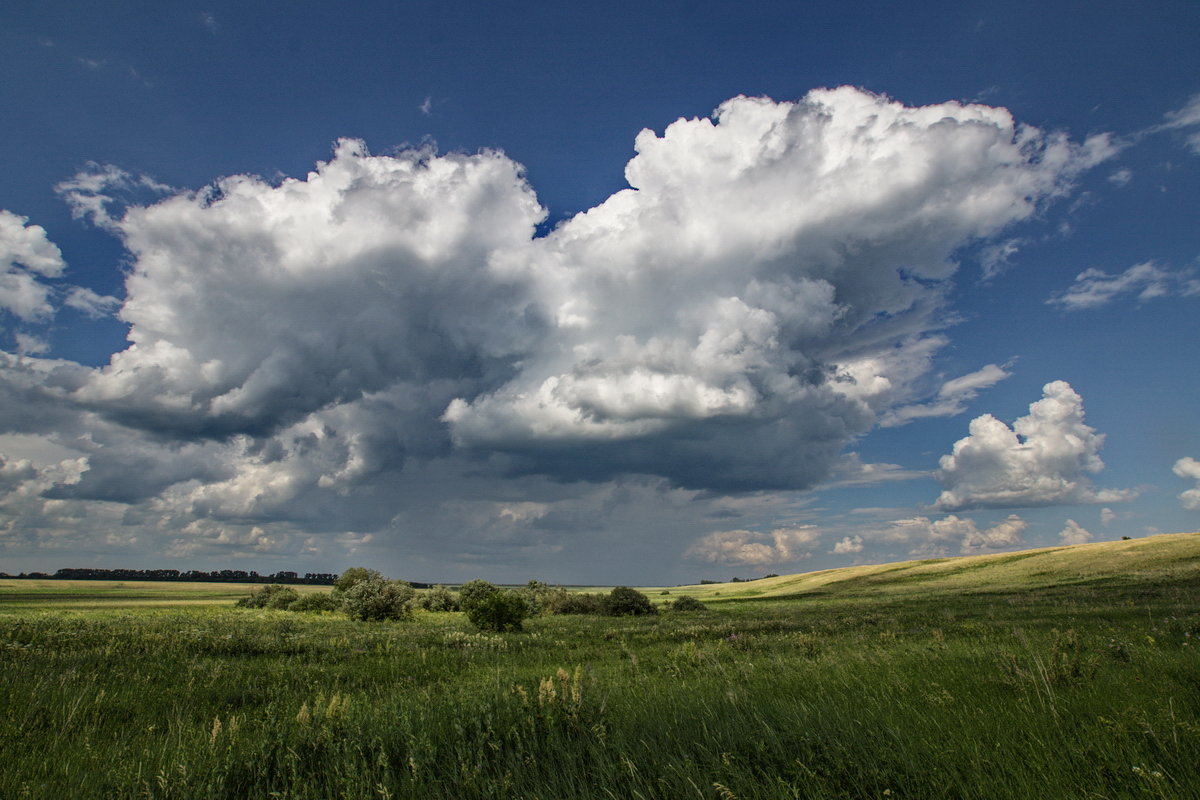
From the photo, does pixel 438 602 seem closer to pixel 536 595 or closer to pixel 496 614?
pixel 536 595

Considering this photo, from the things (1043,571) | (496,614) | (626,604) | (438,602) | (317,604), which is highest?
(496,614)

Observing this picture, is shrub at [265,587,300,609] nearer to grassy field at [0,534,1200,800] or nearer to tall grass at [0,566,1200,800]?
grassy field at [0,534,1200,800]

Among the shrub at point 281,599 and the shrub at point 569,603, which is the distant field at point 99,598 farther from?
the shrub at point 569,603

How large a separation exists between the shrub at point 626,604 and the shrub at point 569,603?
6.66ft

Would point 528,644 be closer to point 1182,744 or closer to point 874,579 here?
point 1182,744

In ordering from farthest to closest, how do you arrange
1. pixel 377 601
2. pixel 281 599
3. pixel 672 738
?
pixel 281 599
pixel 377 601
pixel 672 738

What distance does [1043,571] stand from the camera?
6038 centimetres

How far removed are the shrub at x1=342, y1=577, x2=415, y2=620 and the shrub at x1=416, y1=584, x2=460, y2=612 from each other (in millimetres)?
11858

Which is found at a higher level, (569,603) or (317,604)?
(317,604)

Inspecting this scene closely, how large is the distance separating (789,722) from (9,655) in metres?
15.9

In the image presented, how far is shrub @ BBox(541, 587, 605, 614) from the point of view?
5680 centimetres

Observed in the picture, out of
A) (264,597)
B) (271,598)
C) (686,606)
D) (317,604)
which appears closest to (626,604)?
(686,606)

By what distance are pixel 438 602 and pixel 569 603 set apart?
44.0ft

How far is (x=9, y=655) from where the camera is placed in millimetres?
11609
